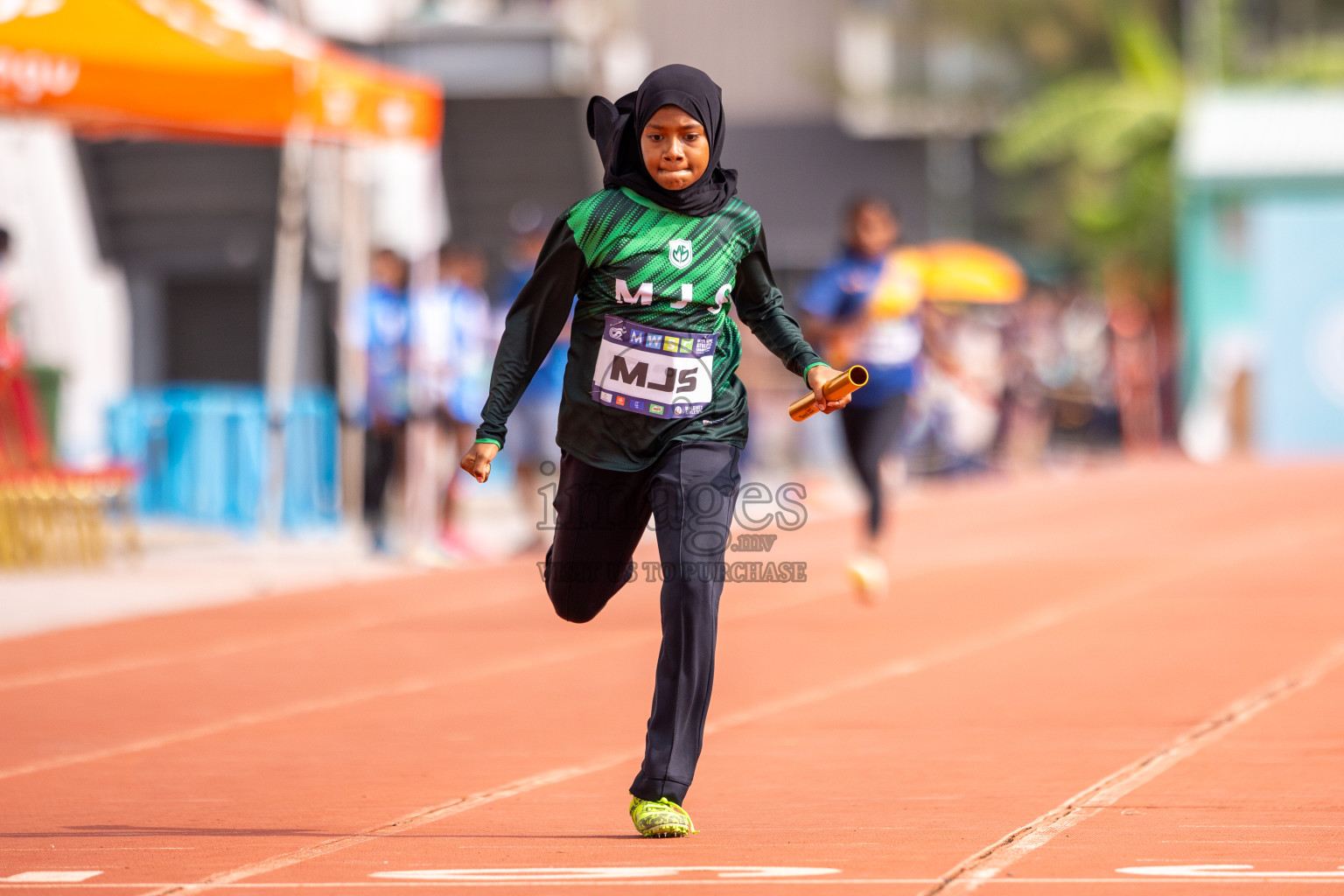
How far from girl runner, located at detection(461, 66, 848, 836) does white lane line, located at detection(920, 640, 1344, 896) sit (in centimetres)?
81

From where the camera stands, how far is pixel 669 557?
588 centimetres

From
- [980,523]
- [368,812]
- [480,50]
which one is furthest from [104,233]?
[368,812]

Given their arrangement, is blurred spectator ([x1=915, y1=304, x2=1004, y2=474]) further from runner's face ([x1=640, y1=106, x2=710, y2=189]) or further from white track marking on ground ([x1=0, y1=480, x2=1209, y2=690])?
runner's face ([x1=640, y1=106, x2=710, y2=189])

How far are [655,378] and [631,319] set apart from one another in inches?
6.5

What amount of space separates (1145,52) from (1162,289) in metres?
4.72

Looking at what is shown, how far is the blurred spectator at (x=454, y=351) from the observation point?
14852 millimetres

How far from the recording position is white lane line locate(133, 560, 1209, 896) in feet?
18.4

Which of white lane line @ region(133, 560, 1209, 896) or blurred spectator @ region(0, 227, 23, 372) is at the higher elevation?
blurred spectator @ region(0, 227, 23, 372)

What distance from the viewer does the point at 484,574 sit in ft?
46.3

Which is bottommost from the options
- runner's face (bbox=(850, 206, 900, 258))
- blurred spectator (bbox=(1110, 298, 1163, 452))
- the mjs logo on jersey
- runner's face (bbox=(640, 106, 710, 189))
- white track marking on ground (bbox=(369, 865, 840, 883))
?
blurred spectator (bbox=(1110, 298, 1163, 452))

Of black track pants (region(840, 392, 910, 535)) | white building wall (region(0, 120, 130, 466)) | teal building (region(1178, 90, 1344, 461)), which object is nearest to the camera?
black track pants (region(840, 392, 910, 535))

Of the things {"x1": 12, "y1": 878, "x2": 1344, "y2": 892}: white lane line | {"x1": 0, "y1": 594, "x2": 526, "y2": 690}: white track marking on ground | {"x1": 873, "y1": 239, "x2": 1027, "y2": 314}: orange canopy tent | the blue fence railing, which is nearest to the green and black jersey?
{"x1": 12, "y1": 878, "x2": 1344, "y2": 892}: white lane line

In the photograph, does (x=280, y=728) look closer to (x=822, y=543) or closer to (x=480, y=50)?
(x=822, y=543)

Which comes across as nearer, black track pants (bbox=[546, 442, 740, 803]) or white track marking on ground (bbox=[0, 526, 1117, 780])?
→ black track pants (bbox=[546, 442, 740, 803])
